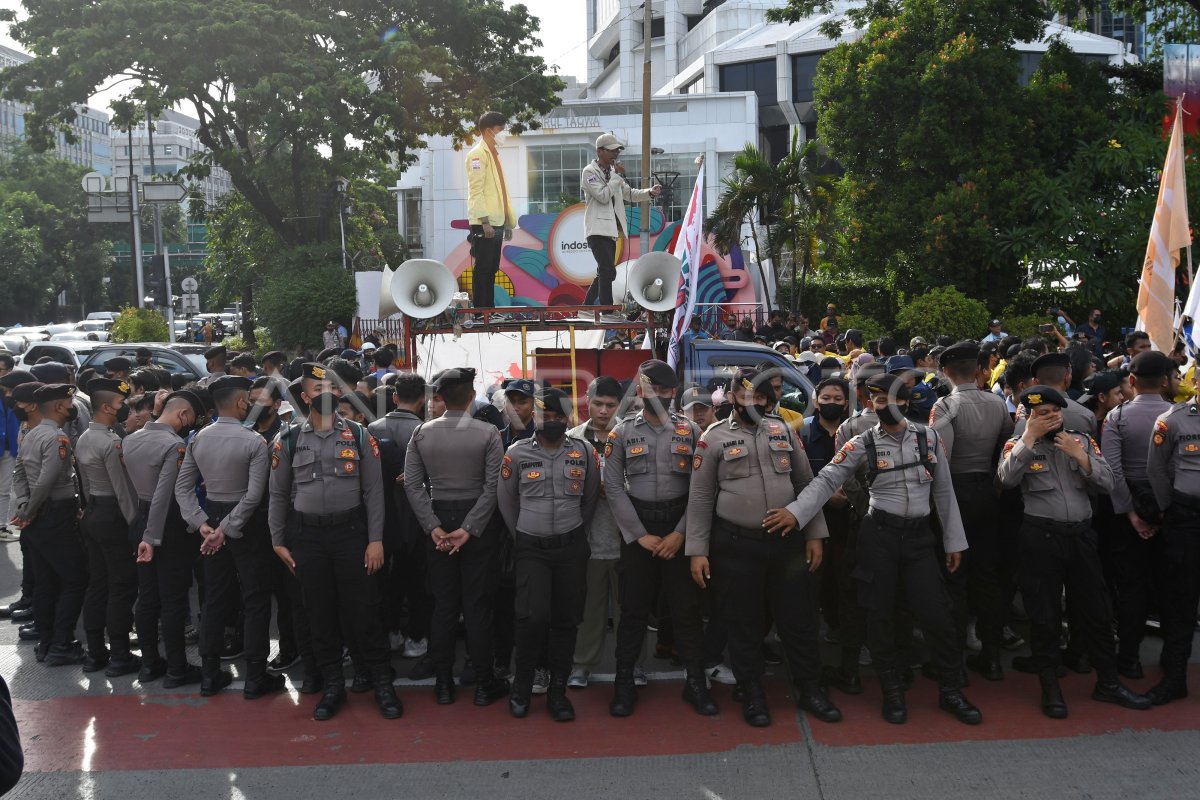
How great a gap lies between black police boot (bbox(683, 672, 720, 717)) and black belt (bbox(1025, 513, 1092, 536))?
6.22ft

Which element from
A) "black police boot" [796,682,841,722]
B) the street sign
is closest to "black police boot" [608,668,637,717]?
"black police boot" [796,682,841,722]

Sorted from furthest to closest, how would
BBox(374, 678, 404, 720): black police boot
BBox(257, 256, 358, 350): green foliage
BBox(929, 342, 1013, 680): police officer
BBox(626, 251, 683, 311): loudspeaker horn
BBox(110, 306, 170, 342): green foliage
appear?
BBox(110, 306, 170, 342): green foliage → BBox(257, 256, 358, 350): green foliage → BBox(626, 251, 683, 311): loudspeaker horn → BBox(929, 342, 1013, 680): police officer → BBox(374, 678, 404, 720): black police boot

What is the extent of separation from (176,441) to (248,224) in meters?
25.3

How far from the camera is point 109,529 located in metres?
6.31

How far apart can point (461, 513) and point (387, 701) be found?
1.07 metres

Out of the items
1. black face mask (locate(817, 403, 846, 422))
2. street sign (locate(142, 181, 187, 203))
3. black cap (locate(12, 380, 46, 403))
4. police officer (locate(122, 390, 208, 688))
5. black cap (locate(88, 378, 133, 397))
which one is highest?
Result: street sign (locate(142, 181, 187, 203))

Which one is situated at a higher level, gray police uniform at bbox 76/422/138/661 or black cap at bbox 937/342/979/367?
black cap at bbox 937/342/979/367

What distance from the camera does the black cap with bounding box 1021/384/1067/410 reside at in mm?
5312

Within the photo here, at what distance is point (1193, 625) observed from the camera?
5461 millimetres

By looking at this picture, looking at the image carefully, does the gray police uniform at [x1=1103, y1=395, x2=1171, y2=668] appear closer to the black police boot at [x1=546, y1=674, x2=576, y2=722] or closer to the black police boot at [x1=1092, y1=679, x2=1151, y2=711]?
the black police boot at [x1=1092, y1=679, x2=1151, y2=711]

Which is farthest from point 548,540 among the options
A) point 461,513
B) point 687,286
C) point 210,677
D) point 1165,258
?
point 1165,258

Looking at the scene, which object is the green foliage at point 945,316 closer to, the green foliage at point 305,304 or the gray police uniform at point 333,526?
the green foliage at point 305,304

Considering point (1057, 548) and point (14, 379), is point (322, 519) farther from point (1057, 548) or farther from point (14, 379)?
point (14, 379)

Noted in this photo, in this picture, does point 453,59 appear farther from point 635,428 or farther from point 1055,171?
point 635,428
